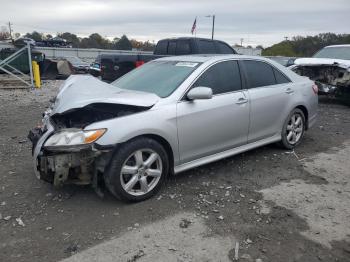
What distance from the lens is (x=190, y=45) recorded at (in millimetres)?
10523

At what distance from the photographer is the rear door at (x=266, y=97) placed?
16.1ft

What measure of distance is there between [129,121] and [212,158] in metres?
1.32

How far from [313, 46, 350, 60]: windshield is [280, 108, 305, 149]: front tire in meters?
5.77

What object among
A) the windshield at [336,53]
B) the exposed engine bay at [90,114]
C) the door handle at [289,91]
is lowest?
the exposed engine bay at [90,114]

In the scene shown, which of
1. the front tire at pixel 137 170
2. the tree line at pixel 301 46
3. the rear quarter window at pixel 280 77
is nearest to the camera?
the front tire at pixel 137 170

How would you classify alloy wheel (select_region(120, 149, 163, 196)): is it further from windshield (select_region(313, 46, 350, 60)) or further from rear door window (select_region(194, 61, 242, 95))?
windshield (select_region(313, 46, 350, 60))

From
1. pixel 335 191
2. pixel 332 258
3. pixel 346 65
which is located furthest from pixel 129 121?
pixel 346 65

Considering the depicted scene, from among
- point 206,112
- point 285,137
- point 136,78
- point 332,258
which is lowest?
point 332,258

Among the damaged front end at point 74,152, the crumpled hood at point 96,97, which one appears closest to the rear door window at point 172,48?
the crumpled hood at point 96,97

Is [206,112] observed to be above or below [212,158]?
above

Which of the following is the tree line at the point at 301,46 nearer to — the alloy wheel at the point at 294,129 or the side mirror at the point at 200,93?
the alloy wheel at the point at 294,129

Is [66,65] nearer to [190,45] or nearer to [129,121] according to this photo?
[190,45]

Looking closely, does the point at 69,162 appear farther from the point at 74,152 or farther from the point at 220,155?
the point at 220,155

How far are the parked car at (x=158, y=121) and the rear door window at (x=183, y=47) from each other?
543cm
